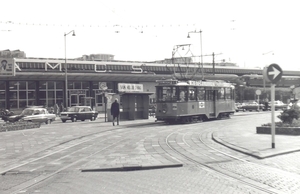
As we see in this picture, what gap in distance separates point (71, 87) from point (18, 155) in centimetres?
4439

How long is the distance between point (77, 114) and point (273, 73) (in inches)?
916

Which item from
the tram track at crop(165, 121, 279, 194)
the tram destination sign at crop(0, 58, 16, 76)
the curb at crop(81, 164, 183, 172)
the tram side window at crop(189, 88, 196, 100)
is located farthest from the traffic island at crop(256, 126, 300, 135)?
the tram destination sign at crop(0, 58, 16, 76)

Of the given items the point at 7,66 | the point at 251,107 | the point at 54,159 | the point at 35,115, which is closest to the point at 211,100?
the point at 35,115

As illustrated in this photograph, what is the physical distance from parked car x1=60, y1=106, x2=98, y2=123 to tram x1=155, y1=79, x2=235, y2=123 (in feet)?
30.8

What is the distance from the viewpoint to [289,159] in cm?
1085

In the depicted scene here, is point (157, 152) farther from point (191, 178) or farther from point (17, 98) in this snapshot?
point (17, 98)

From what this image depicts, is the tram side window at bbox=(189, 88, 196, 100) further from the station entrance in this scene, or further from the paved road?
the station entrance

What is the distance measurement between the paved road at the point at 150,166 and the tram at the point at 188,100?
10.3 m

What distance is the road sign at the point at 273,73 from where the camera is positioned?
40.8 ft

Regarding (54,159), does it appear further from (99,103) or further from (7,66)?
(99,103)

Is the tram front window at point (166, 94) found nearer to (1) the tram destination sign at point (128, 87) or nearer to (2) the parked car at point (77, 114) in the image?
(1) the tram destination sign at point (128, 87)

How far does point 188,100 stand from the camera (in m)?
26.7

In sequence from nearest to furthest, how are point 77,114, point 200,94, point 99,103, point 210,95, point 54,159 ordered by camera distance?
point 54,159
point 200,94
point 210,95
point 77,114
point 99,103

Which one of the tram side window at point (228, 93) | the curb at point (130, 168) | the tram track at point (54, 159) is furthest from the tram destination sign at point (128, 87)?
the curb at point (130, 168)
